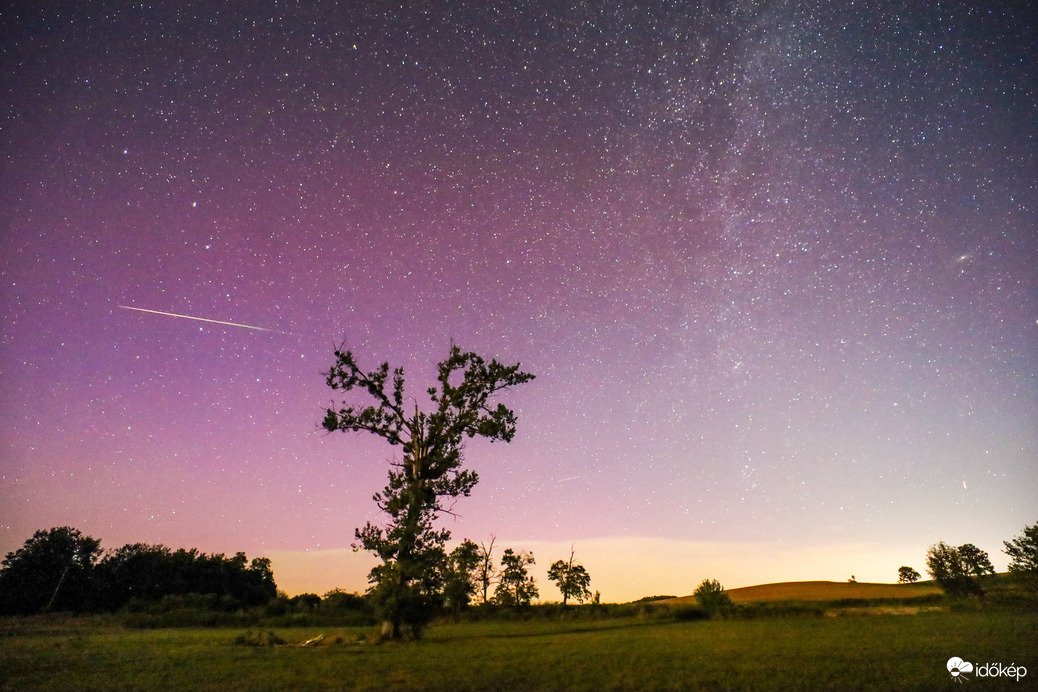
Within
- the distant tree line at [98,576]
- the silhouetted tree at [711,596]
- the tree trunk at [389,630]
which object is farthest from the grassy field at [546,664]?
the distant tree line at [98,576]

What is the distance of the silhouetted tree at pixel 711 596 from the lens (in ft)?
155

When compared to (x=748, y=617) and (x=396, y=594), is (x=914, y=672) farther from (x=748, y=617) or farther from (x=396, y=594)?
(x=748, y=617)

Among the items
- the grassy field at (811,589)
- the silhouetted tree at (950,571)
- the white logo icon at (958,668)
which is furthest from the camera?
the grassy field at (811,589)

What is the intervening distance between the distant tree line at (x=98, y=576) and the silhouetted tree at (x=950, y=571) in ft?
275

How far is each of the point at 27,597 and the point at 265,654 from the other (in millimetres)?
81445

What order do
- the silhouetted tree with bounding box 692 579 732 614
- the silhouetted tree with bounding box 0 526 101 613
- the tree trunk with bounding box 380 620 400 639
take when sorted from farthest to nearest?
the silhouetted tree with bounding box 0 526 101 613, the silhouetted tree with bounding box 692 579 732 614, the tree trunk with bounding box 380 620 400 639

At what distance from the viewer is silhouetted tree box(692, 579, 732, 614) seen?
47.1 m

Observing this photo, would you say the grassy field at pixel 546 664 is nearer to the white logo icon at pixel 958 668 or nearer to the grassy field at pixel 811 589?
the white logo icon at pixel 958 668

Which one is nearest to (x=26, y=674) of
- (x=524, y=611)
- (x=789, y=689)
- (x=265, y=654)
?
(x=265, y=654)

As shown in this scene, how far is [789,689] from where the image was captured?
39.4 ft

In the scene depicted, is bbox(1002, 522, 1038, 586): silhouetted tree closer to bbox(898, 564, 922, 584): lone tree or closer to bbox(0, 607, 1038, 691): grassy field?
bbox(0, 607, 1038, 691): grassy field

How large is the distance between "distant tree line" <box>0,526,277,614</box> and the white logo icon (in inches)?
2811

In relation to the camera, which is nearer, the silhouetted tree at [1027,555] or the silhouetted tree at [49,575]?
the silhouetted tree at [1027,555]

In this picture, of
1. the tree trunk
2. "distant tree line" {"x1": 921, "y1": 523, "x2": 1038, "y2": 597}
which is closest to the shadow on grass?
the tree trunk
